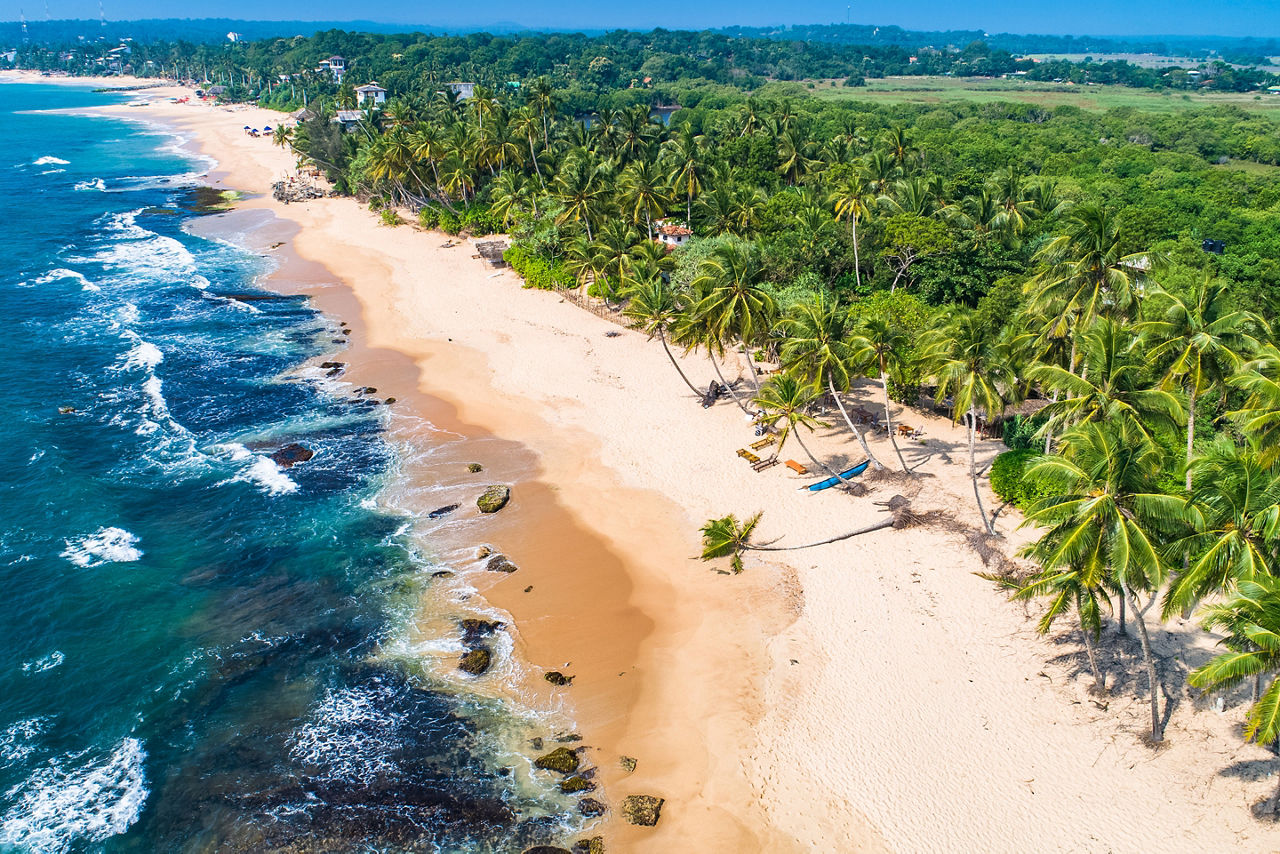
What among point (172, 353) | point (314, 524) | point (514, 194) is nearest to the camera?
point (314, 524)

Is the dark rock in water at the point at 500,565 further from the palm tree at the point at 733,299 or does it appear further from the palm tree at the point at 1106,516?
the palm tree at the point at 1106,516

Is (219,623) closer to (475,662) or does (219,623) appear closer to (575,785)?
(475,662)

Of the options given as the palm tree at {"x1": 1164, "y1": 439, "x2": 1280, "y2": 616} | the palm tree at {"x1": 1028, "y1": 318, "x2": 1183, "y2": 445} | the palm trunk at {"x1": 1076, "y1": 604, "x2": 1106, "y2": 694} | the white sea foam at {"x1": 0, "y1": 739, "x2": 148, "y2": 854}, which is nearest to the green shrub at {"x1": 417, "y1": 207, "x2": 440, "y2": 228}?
the white sea foam at {"x1": 0, "y1": 739, "x2": 148, "y2": 854}

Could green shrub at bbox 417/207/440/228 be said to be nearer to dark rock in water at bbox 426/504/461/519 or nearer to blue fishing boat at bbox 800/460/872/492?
dark rock in water at bbox 426/504/461/519

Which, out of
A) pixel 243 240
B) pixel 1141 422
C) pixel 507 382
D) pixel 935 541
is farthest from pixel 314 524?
pixel 243 240

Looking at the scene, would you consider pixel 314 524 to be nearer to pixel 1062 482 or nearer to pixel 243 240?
pixel 1062 482

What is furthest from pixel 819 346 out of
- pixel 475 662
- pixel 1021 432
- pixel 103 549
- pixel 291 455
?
pixel 103 549
